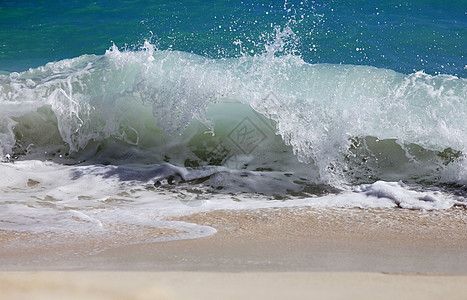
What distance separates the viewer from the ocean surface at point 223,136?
3.88 meters

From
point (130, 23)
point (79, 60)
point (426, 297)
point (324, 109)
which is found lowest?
point (426, 297)

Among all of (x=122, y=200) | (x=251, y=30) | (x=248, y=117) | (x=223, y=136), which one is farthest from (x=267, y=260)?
(x=251, y=30)

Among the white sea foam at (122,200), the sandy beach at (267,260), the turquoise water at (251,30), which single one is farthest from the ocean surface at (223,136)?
the sandy beach at (267,260)

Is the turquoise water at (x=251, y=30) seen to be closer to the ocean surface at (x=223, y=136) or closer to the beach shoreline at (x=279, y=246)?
the ocean surface at (x=223, y=136)

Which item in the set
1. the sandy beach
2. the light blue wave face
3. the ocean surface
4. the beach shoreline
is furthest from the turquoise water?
the sandy beach

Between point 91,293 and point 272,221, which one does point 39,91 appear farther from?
point 91,293

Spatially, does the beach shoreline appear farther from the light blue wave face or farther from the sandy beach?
the light blue wave face

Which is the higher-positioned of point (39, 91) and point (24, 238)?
point (39, 91)

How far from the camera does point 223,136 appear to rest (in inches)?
206

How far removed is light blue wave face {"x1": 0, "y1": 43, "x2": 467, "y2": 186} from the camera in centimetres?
459

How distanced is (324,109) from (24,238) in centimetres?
256

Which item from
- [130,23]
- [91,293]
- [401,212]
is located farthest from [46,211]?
[130,23]

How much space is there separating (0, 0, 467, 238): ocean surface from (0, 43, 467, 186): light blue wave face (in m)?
0.01

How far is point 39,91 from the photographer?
5742 mm
